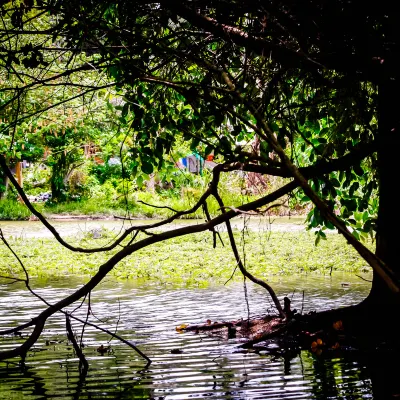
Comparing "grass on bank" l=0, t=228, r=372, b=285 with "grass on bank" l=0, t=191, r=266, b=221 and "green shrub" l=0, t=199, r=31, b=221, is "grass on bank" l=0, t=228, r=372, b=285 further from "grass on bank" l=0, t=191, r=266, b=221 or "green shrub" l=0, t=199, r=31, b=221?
"green shrub" l=0, t=199, r=31, b=221

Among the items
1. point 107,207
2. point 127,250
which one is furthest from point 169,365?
point 107,207

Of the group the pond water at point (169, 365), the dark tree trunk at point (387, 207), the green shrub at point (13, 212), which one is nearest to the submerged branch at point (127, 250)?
the pond water at point (169, 365)

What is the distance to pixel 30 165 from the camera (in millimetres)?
34062

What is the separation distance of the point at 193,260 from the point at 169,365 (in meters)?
7.92

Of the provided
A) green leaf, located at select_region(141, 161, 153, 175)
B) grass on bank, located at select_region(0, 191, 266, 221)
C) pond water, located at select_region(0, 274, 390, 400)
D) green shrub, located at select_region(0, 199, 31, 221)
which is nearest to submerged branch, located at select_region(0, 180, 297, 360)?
pond water, located at select_region(0, 274, 390, 400)

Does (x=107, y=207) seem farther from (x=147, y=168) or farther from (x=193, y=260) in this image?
(x=147, y=168)

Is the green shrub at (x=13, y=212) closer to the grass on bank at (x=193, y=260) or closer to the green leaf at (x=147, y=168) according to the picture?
the grass on bank at (x=193, y=260)

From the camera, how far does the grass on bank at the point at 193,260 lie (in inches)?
477

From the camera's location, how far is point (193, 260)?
13.6 m

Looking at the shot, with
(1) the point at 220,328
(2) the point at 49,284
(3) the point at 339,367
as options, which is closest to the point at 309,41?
(3) the point at 339,367

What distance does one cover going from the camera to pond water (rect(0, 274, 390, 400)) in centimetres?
490

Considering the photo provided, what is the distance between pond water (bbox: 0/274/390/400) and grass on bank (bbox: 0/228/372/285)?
2.77 meters

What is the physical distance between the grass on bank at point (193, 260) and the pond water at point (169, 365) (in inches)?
109

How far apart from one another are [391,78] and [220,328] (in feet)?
9.49
